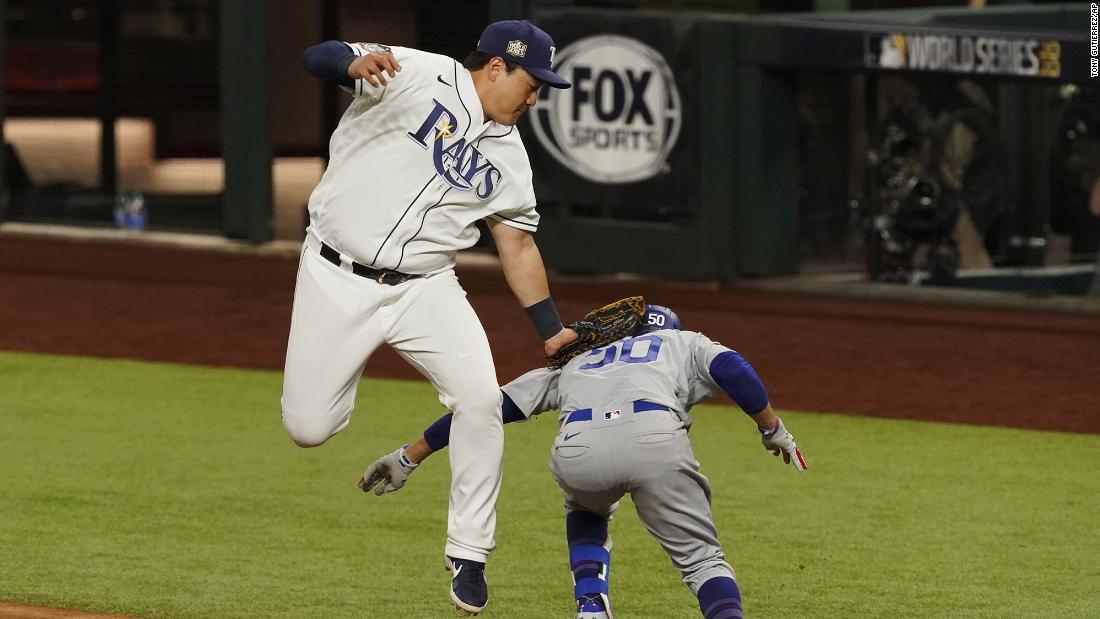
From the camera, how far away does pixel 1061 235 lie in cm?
1219

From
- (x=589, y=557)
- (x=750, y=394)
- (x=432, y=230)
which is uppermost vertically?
(x=432, y=230)

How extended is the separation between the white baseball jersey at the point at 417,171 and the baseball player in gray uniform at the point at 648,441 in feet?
1.91

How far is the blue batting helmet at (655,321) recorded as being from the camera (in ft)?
17.0

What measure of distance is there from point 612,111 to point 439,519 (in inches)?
263

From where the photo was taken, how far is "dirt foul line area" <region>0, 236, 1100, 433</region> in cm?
970

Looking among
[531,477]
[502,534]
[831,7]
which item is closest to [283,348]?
[531,477]

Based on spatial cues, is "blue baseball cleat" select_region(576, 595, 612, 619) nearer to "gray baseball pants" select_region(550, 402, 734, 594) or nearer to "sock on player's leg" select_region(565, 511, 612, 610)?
"sock on player's leg" select_region(565, 511, 612, 610)

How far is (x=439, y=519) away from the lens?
7055mm

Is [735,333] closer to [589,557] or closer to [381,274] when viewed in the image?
[381,274]

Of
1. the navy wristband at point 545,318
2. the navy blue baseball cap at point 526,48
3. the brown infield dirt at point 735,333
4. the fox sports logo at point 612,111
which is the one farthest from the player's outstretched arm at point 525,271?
the fox sports logo at point 612,111

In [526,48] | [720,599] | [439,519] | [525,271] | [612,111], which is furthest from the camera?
[612,111]

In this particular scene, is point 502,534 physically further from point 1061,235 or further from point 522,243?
point 1061,235

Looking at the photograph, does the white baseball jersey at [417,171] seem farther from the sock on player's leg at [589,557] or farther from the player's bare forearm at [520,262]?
the sock on player's leg at [589,557]

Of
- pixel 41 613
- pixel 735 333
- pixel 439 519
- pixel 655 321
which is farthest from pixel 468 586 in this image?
pixel 735 333
